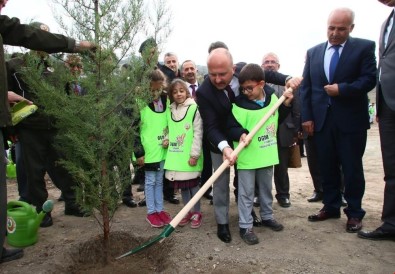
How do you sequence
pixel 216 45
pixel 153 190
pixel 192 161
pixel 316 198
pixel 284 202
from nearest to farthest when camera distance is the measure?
pixel 192 161 < pixel 153 190 < pixel 284 202 < pixel 216 45 < pixel 316 198

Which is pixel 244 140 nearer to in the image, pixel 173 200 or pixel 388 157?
pixel 388 157

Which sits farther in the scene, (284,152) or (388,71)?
(284,152)

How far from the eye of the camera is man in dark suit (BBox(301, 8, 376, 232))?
11.8 ft

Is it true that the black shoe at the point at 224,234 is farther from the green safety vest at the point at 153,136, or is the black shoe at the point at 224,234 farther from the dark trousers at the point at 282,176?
the dark trousers at the point at 282,176

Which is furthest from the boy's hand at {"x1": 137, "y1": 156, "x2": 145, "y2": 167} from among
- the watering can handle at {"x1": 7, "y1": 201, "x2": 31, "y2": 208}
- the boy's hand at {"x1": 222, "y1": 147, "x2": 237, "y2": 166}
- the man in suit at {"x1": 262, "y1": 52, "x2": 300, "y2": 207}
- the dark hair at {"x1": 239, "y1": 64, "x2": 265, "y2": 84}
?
the man in suit at {"x1": 262, "y1": 52, "x2": 300, "y2": 207}

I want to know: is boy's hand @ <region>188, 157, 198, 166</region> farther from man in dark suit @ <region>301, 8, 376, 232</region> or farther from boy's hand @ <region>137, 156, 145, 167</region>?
man in dark suit @ <region>301, 8, 376, 232</region>

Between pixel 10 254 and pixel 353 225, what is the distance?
3568mm

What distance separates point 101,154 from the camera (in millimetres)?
2951

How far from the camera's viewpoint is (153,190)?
163 inches

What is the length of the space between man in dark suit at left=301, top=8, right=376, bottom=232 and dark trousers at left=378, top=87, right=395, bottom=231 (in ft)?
0.73

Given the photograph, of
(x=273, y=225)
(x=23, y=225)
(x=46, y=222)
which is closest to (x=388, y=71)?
(x=273, y=225)

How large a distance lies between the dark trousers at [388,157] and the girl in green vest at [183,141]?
193cm

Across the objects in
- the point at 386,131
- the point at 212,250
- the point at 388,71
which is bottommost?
the point at 212,250

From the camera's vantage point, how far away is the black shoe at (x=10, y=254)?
10.7 ft
